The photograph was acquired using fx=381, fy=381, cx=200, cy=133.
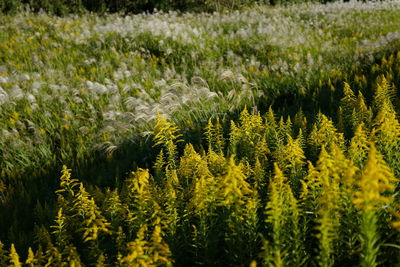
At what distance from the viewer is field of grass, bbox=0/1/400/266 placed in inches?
77.1

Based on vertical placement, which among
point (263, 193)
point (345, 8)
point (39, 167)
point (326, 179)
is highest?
point (345, 8)

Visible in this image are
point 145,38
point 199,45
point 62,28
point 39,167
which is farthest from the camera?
point 62,28

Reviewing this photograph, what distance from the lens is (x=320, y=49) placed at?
7.90 meters

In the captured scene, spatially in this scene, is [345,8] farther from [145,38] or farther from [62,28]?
[62,28]

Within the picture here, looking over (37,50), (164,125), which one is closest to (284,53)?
(164,125)

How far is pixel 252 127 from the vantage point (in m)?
3.88

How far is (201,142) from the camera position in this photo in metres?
4.57

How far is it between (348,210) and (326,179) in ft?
0.69

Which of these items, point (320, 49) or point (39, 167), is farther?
point (320, 49)

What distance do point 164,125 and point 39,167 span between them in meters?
2.37

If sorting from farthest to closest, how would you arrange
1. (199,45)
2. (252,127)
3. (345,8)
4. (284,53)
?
(345,8)
(199,45)
(284,53)
(252,127)

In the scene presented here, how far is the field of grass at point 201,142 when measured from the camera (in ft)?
6.43

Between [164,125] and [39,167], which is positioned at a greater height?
[164,125]

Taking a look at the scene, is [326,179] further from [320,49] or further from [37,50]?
[37,50]
